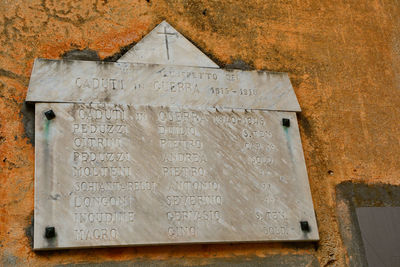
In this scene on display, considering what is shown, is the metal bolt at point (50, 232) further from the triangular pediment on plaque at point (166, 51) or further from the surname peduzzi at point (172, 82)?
the triangular pediment on plaque at point (166, 51)

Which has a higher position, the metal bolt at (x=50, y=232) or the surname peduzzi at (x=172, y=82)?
the surname peduzzi at (x=172, y=82)

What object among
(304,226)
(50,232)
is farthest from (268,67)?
(50,232)

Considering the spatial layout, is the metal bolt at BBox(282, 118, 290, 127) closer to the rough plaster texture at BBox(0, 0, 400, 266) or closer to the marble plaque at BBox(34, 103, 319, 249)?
the marble plaque at BBox(34, 103, 319, 249)

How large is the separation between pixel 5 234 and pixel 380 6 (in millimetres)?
4224

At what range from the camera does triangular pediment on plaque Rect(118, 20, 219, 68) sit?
160 inches

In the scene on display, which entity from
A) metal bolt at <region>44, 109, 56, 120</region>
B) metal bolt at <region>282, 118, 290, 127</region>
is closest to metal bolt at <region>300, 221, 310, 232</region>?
metal bolt at <region>282, 118, 290, 127</region>

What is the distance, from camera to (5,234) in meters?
3.36

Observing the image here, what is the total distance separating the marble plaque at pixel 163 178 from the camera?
3.43 m

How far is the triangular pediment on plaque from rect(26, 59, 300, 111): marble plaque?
7 cm

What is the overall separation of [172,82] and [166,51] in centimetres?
31

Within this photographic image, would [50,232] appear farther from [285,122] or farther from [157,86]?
[285,122]

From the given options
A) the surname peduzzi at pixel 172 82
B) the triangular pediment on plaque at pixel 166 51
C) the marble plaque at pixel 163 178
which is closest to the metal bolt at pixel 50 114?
the marble plaque at pixel 163 178

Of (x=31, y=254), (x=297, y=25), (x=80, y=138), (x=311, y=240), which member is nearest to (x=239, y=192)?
(x=311, y=240)

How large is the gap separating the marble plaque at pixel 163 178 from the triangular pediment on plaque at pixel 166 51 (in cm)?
45
